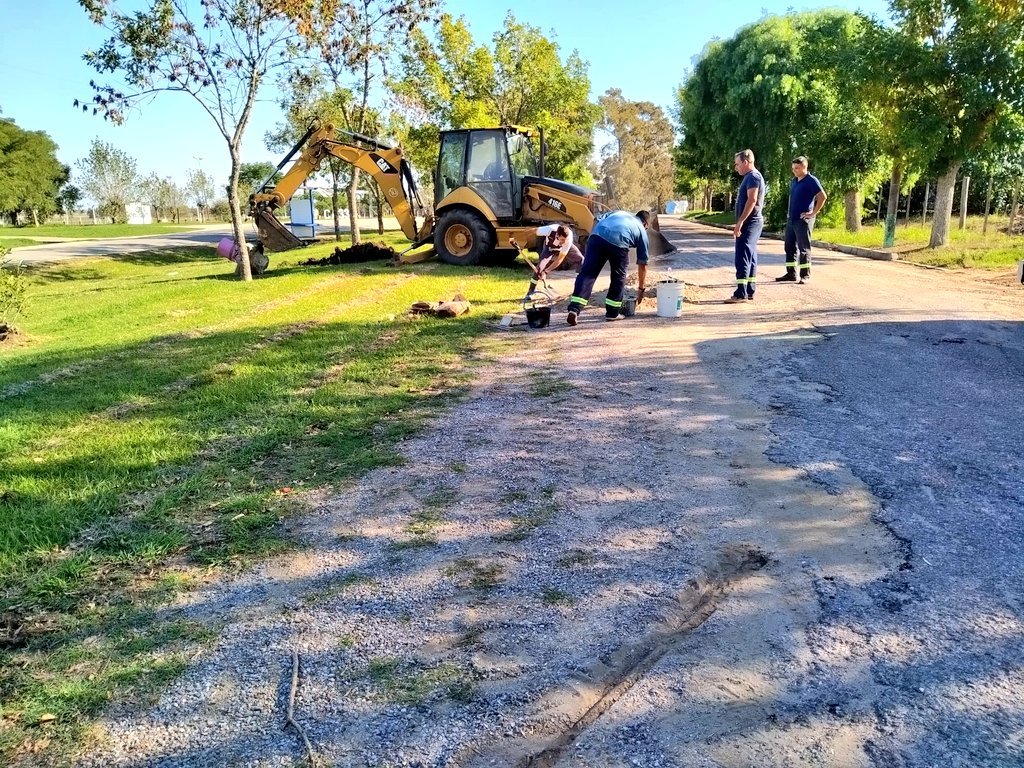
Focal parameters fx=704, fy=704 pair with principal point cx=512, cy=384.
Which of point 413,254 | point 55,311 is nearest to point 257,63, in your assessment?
point 413,254

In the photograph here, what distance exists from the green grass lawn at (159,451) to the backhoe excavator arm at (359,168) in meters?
5.50

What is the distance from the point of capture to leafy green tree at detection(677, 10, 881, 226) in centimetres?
2114

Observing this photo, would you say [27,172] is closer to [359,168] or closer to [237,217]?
[237,217]

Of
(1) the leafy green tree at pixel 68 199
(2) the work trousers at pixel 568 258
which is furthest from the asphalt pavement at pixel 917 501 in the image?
(1) the leafy green tree at pixel 68 199

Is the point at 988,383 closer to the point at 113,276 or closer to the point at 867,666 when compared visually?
the point at 867,666

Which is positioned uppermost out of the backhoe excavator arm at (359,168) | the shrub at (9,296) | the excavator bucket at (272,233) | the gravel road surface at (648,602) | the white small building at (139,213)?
the white small building at (139,213)

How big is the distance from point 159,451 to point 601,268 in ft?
18.2

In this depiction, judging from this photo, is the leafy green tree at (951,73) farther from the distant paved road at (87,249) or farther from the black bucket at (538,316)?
the distant paved road at (87,249)

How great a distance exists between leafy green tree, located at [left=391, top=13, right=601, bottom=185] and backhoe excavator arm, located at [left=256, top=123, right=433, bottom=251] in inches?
392

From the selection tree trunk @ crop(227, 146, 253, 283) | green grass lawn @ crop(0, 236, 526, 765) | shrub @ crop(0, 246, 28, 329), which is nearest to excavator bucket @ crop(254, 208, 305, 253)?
tree trunk @ crop(227, 146, 253, 283)

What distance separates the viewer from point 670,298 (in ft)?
29.6

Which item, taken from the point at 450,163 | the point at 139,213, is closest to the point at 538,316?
the point at 450,163

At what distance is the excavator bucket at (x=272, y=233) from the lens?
1639 centimetres

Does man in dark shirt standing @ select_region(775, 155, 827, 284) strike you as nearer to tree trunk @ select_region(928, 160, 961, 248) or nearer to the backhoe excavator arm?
tree trunk @ select_region(928, 160, 961, 248)
